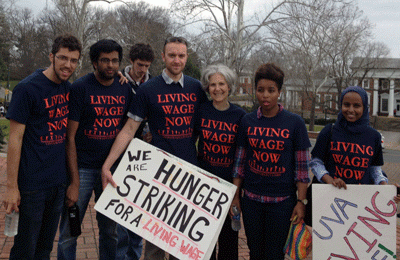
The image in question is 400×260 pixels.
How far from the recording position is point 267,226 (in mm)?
2977

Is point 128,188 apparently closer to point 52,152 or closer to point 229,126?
point 52,152

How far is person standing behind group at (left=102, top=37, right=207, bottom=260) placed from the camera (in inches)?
122

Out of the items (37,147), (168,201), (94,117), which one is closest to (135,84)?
(94,117)

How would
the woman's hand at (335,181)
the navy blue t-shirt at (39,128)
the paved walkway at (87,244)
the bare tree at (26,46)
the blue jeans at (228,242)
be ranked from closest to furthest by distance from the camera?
the navy blue t-shirt at (39,128) → the woman's hand at (335,181) → the blue jeans at (228,242) → the paved walkway at (87,244) → the bare tree at (26,46)

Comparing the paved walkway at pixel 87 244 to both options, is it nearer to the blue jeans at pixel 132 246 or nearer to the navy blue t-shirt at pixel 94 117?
the blue jeans at pixel 132 246

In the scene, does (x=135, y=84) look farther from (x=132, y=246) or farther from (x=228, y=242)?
(x=228, y=242)

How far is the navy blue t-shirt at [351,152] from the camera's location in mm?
2898

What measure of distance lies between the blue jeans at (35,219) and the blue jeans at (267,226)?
5.13 feet

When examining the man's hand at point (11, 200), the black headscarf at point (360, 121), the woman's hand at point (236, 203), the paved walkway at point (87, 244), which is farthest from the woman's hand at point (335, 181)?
the man's hand at point (11, 200)

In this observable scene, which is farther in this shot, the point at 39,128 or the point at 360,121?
the point at 360,121

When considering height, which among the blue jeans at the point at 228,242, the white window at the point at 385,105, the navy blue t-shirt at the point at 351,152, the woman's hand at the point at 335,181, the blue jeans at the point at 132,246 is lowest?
the white window at the point at 385,105

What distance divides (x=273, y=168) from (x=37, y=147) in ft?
6.06

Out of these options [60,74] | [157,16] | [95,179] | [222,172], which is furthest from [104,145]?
[157,16]

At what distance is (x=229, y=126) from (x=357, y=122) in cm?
103
